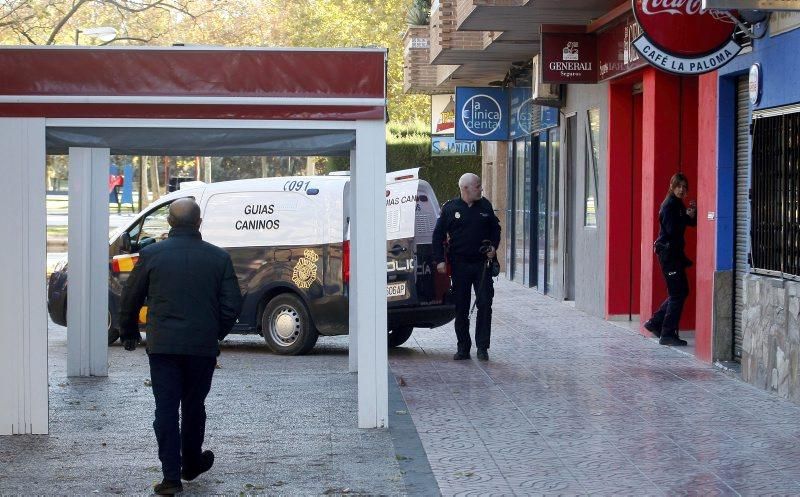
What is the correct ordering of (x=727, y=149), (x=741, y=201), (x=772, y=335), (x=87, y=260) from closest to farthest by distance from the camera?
1. (x=772, y=335)
2. (x=87, y=260)
3. (x=741, y=201)
4. (x=727, y=149)

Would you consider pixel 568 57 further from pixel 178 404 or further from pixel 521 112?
pixel 178 404

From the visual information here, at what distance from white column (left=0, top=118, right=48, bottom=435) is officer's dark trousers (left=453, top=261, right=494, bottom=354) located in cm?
510

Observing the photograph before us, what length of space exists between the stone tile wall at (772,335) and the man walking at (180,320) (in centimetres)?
487

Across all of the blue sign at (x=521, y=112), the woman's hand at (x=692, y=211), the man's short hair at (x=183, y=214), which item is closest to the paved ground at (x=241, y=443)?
the man's short hair at (x=183, y=214)

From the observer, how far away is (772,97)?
430 inches

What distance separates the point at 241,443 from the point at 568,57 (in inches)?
393

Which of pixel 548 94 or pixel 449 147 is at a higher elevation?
pixel 548 94

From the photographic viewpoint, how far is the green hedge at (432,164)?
1420 inches

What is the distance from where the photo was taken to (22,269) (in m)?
9.00

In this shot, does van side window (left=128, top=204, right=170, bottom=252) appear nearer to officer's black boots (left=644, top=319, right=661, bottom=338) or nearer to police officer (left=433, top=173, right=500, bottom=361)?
police officer (left=433, top=173, right=500, bottom=361)

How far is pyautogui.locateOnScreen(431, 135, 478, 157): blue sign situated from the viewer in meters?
30.7

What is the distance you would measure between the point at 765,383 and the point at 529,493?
4.32 m

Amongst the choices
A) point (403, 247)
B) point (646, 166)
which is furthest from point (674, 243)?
point (403, 247)

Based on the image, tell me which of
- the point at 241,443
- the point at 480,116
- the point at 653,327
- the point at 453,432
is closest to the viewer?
the point at 241,443
